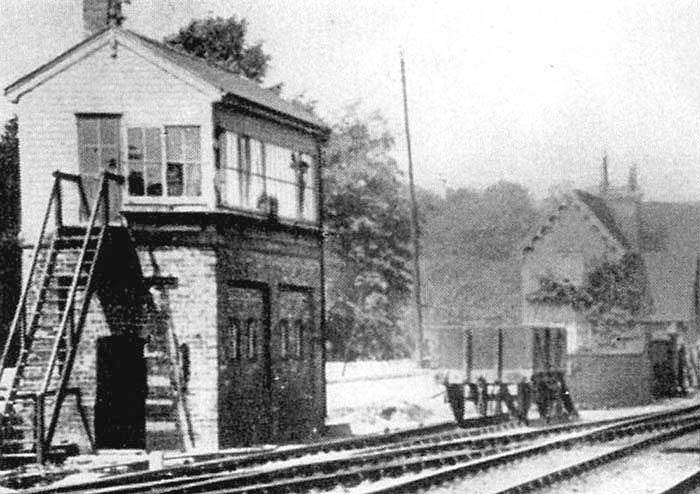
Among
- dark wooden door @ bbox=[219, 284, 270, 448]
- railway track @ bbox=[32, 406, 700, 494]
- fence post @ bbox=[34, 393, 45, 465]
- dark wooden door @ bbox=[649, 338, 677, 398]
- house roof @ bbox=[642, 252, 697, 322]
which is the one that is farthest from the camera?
house roof @ bbox=[642, 252, 697, 322]

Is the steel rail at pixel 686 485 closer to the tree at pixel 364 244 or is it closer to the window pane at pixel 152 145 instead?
the window pane at pixel 152 145

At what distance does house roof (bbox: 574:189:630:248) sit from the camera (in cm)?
6004

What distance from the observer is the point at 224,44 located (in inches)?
1889

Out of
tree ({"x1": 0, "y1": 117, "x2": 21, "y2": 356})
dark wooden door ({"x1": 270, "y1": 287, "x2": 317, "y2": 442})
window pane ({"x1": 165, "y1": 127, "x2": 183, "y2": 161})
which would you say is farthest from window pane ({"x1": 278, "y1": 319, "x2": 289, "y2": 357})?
tree ({"x1": 0, "y1": 117, "x2": 21, "y2": 356})

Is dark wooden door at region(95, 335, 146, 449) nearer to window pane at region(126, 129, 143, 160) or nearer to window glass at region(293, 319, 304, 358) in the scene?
window pane at region(126, 129, 143, 160)

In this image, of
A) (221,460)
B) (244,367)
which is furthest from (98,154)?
(221,460)

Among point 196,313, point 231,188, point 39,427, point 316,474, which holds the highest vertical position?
point 231,188

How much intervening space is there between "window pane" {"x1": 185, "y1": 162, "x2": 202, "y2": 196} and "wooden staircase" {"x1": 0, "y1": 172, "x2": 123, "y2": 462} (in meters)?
1.29

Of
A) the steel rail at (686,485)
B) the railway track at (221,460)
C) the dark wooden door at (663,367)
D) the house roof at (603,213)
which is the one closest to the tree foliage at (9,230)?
the railway track at (221,460)

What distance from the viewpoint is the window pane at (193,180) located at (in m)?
21.8

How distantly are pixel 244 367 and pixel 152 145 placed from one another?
188 inches

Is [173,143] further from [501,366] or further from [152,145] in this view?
[501,366]

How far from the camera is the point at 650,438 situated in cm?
1948

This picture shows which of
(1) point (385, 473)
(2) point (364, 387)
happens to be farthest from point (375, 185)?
(1) point (385, 473)
